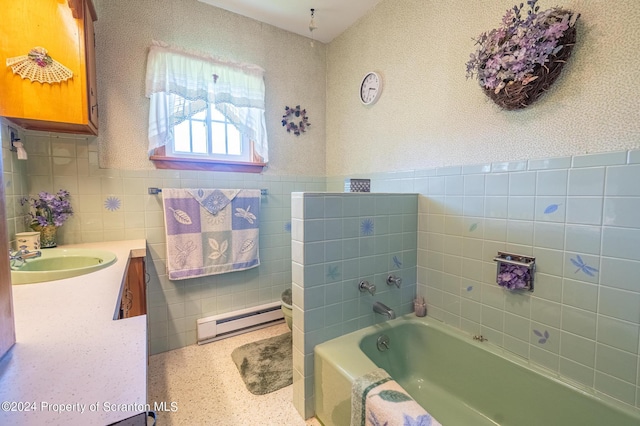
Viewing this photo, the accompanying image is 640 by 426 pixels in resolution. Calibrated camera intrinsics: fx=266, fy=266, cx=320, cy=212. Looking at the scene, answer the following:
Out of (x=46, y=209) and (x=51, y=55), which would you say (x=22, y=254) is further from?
(x=51, y=55)

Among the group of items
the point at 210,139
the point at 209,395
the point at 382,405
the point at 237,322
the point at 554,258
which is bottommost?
the point at 209,395

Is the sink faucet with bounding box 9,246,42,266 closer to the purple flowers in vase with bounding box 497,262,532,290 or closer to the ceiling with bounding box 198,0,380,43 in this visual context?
the ceiling with bounding box 198,0,380,43

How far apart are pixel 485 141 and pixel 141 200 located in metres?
2.16

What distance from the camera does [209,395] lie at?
1532 mm

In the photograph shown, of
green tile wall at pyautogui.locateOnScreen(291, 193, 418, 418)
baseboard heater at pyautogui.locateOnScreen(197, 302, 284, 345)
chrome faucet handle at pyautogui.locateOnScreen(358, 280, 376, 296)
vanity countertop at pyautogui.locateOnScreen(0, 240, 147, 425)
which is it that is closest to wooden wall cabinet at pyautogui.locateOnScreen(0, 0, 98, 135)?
vanity countertop at pyautogui.locateOnScreen(0, 240, 147, 425)

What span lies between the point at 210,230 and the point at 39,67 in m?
1.20

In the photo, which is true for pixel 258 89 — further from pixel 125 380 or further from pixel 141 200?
pixel 125 380

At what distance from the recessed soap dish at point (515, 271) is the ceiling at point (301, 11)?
1.93 m

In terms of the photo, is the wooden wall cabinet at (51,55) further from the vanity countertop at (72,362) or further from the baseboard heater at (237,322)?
the baseboard heater at (237,322)

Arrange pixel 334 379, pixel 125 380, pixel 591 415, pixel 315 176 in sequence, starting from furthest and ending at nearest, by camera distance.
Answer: pixel 315 176
pixel 334 379
pixel 591 415
pixel 125 380

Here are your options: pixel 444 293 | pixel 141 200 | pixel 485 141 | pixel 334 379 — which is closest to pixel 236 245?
pixel 141 200

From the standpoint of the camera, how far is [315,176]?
2.53 meters

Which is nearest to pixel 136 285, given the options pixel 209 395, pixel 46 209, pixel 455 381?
pixel 46 209

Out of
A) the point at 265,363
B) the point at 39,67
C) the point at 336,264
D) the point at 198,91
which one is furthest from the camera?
the point at 198,91
